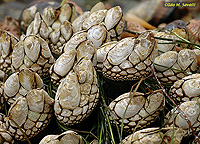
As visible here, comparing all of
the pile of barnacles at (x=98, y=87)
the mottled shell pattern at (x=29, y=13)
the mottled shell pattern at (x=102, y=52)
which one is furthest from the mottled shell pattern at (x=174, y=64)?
the mottled shell pattern at (x=29, y=13)

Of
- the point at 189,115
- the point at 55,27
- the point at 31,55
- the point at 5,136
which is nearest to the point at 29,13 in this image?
the point at 55,27

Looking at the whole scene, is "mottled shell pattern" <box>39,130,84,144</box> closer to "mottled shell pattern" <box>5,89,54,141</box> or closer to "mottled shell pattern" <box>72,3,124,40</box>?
"mottled shell pattern" <box>5,89,54,141</box>

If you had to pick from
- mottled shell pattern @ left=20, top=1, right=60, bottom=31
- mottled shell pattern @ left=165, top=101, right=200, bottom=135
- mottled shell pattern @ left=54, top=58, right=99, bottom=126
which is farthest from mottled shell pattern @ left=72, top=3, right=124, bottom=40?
mottled shell pattern @ left=20, top=1, right=60, bottom=31

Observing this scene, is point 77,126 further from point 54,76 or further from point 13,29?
point 13,29

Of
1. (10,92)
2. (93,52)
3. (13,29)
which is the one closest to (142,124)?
(93,52)

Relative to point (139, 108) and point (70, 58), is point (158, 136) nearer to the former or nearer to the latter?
point (139, 108)
